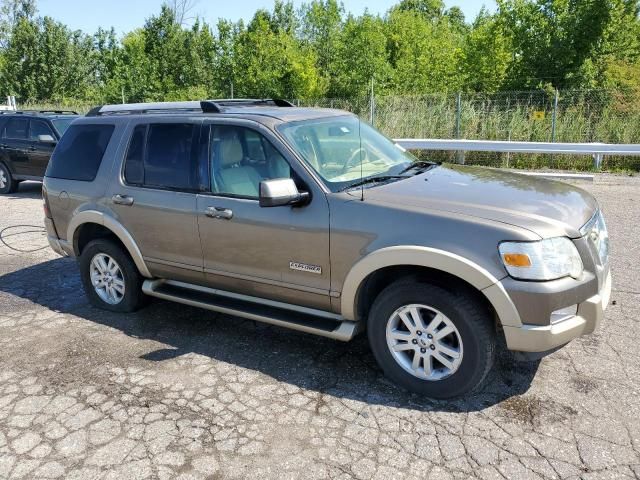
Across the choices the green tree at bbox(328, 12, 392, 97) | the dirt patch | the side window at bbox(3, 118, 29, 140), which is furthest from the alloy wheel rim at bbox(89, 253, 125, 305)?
the green tree at bbox(328, 12, 392, 97)

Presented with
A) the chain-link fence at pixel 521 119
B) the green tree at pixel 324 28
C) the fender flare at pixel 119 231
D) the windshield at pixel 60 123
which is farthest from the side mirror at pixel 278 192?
the green tree at pixel 324 28

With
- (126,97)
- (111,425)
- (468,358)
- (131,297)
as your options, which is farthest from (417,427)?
(126,97)

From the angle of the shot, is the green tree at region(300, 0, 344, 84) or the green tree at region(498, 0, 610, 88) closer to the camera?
the green tree at region(498, 0, 610, 88)

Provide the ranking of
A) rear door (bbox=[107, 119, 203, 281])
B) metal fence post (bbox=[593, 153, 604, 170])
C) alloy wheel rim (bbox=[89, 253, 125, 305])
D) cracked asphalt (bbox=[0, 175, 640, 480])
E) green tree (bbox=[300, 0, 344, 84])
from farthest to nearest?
green tree (bbox=[300, 0, 344, 84]), metal fence post (bbox=[593, 153, 604, 170]), alloy wheel rim (bbox=[89, 253, 125, 305]), rear door (bbox=[107, 119, 203, 281]), cracked asphalt (bbox=[0, 175, 640, 480])

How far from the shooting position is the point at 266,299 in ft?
13.8

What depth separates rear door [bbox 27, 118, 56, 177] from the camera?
1176 cm

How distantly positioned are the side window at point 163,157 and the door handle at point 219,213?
0.88 ft

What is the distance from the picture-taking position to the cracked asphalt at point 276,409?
3.00m

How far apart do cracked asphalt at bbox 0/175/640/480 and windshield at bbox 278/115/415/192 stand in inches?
53.0

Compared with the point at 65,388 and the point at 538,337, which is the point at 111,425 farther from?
the point at 538,337

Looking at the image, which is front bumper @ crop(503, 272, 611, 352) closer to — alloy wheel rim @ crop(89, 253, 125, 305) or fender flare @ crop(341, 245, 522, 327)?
fender flare @ crop(341, 245, 522, 327)

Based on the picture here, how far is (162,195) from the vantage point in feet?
15.0

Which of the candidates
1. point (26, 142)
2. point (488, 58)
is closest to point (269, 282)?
point (26, 142)

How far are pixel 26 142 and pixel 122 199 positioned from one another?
871 cm
